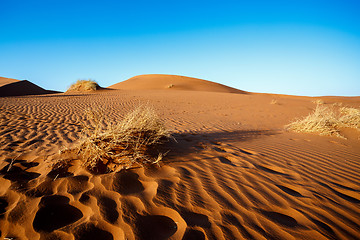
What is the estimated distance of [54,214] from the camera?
1554 millimetres

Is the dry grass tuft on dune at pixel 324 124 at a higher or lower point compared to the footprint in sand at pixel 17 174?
higher

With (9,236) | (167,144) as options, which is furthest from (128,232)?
(167,144)

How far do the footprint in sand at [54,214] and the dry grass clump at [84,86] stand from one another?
17443 millimetres

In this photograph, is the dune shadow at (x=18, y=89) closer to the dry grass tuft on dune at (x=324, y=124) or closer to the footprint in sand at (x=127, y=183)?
the footprint in sand at (x=127, y=183)

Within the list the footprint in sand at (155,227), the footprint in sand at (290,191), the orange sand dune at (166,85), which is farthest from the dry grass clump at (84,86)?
the footprint in sand at (290,191)

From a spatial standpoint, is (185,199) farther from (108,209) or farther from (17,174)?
(17,174)

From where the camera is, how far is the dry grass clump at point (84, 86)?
1705 cm

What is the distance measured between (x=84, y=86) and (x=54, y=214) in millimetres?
18242

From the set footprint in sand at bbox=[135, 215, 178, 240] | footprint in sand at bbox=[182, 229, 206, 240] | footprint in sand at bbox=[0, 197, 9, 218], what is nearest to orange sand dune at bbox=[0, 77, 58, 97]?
footprint in sand at bbox=[0, 197, 9, 218]

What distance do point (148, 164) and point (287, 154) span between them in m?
2.62

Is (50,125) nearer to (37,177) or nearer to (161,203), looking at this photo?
(37,177)

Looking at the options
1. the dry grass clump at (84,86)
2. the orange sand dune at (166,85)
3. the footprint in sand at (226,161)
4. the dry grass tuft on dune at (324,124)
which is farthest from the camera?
the orange sand dune at (166,85)

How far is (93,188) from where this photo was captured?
6.21 feet

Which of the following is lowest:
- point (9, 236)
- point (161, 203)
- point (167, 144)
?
point (9, 236)
